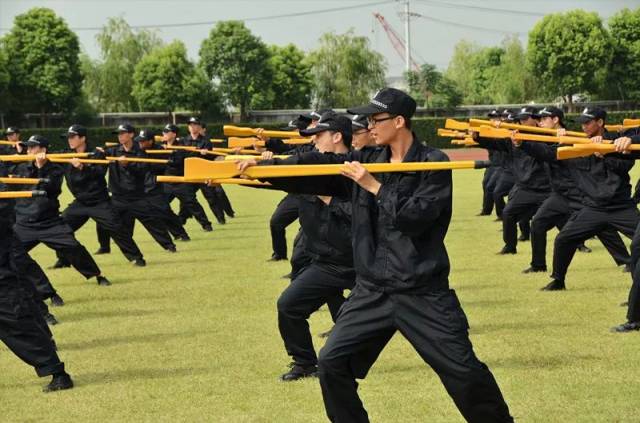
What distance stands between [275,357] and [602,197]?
416cm

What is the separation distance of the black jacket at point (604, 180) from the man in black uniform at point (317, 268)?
135 inches

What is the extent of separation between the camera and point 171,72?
67.2 metres

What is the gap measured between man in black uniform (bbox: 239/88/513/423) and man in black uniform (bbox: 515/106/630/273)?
6.26 meters

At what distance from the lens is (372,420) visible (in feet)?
23.6

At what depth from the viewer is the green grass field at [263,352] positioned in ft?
24.7

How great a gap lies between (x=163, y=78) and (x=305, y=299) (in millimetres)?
60444

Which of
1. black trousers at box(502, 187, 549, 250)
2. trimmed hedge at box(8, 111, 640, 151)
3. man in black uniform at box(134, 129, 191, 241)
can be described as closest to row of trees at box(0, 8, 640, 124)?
trimmed hedge at box(8, 111, 640, 151)

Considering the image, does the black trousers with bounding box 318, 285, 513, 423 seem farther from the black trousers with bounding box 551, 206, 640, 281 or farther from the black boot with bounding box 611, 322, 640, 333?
the black trousers with bounding box 551, 206, 640, 281

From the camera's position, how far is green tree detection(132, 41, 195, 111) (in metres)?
67.0

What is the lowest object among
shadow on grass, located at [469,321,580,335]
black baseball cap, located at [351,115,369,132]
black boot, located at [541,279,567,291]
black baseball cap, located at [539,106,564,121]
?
black boot, located at [541,279,567,291]

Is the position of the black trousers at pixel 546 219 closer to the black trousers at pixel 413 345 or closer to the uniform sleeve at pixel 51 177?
the uniform sleeve at pixel 51 177

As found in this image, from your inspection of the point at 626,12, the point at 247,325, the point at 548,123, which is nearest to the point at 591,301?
the point at 548,123

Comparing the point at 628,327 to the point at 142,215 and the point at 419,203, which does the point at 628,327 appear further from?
the point at 142,215

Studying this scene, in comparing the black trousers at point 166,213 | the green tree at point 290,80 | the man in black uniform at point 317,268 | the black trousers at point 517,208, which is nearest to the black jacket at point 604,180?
the black trousers at point 517,208
